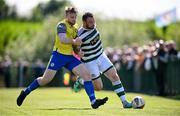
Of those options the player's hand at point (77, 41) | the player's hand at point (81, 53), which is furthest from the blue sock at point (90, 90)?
the player's hand at point (77, 41)

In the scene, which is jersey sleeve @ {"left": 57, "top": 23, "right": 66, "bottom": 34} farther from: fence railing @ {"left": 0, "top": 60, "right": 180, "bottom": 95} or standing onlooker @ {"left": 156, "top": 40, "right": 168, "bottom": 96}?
fence railing @ {"left": 0, "top": 60, "right": 180, "bottom": 95}

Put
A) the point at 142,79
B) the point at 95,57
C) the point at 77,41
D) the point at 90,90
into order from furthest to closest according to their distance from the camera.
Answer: the point at 142,79 < the point at 95,57 < the point at 90,90 < the point at 77,41

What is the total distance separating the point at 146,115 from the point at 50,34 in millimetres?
43448

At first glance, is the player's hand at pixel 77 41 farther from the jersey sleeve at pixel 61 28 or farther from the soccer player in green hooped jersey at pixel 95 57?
the soccer player in green hooped jersey at pixel 95 57

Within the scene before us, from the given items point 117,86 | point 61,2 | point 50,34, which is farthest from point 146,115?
point 61,2

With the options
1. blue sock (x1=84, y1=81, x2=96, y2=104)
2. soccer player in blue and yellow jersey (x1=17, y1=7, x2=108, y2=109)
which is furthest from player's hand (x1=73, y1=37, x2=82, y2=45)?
blue sock (x1=84, y1=81, x2=96, y2=104)

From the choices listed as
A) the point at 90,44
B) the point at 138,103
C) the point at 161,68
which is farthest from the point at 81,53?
the point at 161,68

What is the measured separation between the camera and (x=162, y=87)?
25.2 metres

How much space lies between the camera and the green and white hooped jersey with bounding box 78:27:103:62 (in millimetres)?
15859

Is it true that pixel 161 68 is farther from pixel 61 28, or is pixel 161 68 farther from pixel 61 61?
pixel 61 28

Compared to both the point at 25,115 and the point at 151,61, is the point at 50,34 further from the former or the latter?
the point at 25,115

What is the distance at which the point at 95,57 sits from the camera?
15992 millimetres

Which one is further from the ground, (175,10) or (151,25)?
(175,10)

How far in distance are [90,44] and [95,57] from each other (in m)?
0.34
